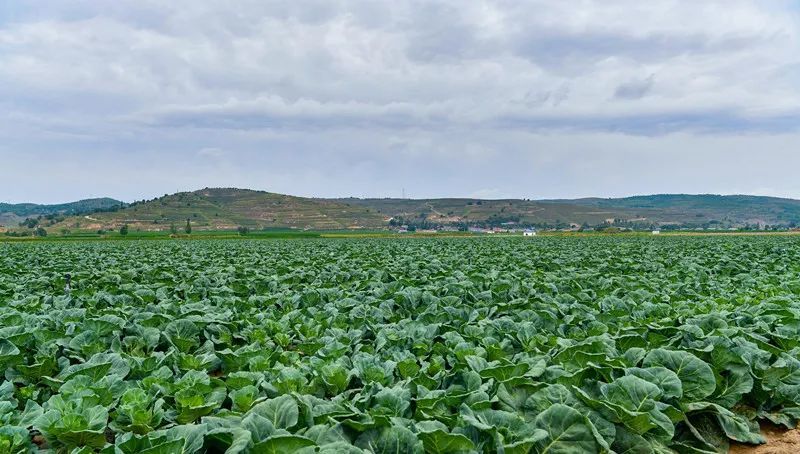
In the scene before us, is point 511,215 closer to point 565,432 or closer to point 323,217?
point 323,217

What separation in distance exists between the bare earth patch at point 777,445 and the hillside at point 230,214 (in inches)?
5585

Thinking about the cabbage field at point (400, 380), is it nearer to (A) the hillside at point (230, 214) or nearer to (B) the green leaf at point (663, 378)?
(B) the green leaf at point (663, 378)

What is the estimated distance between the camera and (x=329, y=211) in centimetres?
18075

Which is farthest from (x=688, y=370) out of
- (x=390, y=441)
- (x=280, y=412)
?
(x=280, y=412)

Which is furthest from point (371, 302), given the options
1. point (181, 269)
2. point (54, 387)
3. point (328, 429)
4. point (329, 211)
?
point (329, 211)

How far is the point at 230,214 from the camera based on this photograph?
554 ft

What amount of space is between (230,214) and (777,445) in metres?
173

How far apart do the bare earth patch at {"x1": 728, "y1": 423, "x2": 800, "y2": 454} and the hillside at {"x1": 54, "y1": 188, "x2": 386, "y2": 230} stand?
141851 mm

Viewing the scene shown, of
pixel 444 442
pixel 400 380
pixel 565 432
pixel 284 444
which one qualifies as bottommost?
pixel 400 380

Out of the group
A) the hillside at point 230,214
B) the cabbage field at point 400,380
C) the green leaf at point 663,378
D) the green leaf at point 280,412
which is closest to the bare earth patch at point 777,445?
the cabbage field at point 400,380

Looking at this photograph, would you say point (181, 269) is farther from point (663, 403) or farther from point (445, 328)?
point (663, 403)

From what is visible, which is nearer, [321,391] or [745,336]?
[321,391]

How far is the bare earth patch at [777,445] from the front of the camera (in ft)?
15.5

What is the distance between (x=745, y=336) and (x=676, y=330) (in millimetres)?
724
